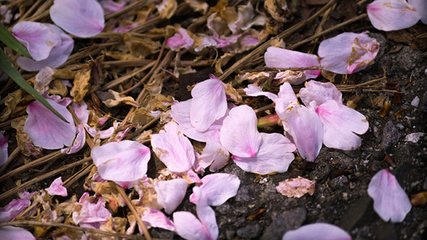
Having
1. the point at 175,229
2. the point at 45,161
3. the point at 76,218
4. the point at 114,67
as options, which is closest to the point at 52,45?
the point at 114,67

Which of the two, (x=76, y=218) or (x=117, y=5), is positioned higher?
(x=117, y=5)

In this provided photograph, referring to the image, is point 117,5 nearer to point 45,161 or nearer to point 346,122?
point 45,161

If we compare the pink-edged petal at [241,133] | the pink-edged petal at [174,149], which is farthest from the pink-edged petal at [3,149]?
the pink-edged petal at [241,133]

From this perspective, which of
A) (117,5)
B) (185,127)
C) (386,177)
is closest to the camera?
(386,177)

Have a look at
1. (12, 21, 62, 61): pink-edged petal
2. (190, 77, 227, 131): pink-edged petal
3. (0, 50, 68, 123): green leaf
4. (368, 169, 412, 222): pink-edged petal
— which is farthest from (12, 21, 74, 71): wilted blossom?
(368, 169, 412, 222): pink-edged petal

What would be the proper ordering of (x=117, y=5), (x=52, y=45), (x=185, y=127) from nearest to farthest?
(x=185, y=127) → (x=52, y=45) → (x=117, y=5)

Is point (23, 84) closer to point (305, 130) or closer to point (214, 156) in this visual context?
point (214, 156)

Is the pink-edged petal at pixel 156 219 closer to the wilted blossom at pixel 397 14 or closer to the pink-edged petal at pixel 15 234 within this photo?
the pink-edged petal at pixel 15 234
